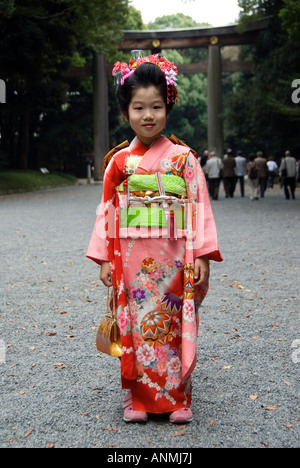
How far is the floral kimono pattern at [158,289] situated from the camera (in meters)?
2.52

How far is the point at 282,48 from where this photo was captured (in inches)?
826

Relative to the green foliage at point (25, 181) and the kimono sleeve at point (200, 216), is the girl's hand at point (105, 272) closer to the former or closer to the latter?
the kimono sleeve at point (200, 216)

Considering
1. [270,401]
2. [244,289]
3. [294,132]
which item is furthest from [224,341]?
[294,132]

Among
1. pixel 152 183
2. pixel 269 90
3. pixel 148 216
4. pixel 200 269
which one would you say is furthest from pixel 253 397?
pixel 269 90

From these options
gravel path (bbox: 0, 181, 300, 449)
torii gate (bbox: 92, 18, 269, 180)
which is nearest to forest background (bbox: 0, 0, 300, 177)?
torii gate (bbox: 92, 18, 269, 180)

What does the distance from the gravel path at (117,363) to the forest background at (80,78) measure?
8652mm

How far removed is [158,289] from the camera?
2.53 m

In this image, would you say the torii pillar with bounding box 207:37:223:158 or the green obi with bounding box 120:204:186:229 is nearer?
the green obi with bounding box 120:204:186:229

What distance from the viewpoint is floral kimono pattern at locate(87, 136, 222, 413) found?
2520 millimetres

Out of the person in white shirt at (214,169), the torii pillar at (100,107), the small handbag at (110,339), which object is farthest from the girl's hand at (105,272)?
the torii pillar at (100,107)

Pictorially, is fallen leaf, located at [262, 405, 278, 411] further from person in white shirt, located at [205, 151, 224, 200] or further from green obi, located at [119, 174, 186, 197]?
person in white shirt, located at [205, 151, 224, 200]

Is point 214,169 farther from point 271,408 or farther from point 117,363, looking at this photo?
point 271,408

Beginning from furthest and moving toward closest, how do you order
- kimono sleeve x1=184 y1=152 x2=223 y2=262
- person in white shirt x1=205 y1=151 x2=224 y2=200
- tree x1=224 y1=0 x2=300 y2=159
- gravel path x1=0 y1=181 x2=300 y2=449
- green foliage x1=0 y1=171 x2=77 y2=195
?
1. green foliage x1=0 y1=171 x2=77 y2=195
2. tree x1=224 y1=0 x2=300 y2=159
3. person in white shirt x1=205 y1=151 x2=224 y2=200
4. kimono sleeve x1=184 y1=152 x2=223 y2=262
5. gravel path x1=0 y1=181 x2=300 y2=449
